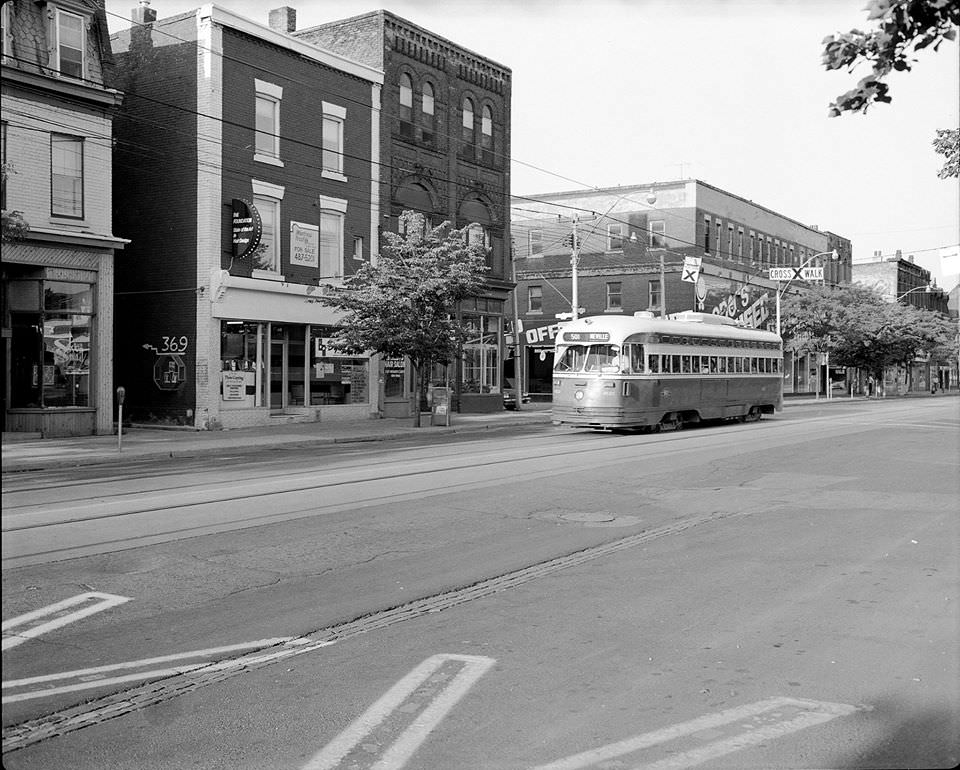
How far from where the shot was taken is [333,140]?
30.1m

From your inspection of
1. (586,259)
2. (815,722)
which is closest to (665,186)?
(586,259)

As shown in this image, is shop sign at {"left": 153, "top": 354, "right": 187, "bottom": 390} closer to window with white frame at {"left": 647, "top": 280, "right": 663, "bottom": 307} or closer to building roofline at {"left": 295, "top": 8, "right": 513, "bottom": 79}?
building roofline at {"left": 295, "top": 8, "right": 513, "bottom": 79}

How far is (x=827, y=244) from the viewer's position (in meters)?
75.2

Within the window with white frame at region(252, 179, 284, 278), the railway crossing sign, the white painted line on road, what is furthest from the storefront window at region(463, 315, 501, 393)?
the white painted line on road

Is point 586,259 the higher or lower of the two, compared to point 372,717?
higher

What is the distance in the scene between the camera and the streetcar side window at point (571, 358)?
2642cm

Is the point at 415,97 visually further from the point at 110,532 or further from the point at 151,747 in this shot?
the point at 151,747

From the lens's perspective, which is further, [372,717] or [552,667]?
[552,667]

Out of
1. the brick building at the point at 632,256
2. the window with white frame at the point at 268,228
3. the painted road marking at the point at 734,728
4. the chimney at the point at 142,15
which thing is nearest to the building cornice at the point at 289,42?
the chimney at the point at 142,15

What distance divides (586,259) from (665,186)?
20.5 ft

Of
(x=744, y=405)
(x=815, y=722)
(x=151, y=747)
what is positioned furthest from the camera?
(x=744, y=405)

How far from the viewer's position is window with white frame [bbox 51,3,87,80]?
22.3 meters

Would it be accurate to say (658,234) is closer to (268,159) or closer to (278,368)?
(268,159)

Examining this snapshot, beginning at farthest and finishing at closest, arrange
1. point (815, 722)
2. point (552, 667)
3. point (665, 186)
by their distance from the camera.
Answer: point (665, 186)
point (552, 667)
point (815, 722)
